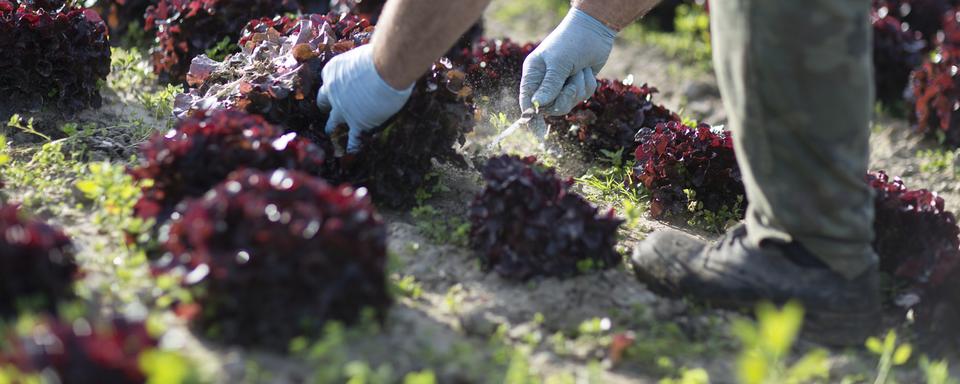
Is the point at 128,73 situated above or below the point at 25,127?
above

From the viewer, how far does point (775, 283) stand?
305 cm

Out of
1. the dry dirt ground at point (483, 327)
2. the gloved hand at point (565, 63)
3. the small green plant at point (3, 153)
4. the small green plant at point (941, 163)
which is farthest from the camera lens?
the small green plant at point (941, 163)

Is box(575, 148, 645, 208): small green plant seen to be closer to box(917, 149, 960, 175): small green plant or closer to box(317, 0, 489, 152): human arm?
box(317, 0, 489, 152): human arm

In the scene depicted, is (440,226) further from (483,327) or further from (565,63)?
(565,63)

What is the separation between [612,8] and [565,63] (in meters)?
0.33

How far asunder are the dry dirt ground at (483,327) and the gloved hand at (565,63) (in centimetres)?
62

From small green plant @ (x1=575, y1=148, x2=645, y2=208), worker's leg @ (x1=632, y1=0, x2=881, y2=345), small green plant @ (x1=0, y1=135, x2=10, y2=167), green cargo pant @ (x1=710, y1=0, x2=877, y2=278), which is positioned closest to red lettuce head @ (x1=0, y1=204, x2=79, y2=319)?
small green plant @ (x1=0, y1=135, x2=10, y2=167)

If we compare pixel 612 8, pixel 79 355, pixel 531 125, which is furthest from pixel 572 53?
pixel 79 355

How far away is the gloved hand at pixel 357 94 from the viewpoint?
11.0ft

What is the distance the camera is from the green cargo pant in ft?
8.69

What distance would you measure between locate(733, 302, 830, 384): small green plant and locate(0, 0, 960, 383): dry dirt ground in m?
0.12

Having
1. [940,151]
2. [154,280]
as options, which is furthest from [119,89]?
[940,151]

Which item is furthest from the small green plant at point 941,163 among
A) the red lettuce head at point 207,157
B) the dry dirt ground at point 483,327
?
the red lettuce head at point 207,157

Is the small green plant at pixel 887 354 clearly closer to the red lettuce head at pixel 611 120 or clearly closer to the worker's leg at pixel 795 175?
the worker's leg at pixel 795 175
